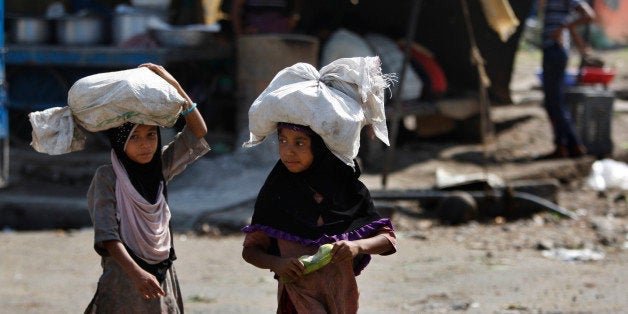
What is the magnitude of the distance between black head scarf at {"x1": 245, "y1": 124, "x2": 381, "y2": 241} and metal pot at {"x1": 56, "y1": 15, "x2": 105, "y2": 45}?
645cm

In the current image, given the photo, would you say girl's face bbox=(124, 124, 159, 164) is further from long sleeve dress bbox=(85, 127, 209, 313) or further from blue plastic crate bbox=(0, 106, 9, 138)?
blue plastic crate bbox=(0, 106, 9, 138)

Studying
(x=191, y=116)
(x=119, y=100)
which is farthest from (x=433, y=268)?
(x=119, y=100)

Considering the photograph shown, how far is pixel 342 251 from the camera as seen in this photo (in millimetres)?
3596

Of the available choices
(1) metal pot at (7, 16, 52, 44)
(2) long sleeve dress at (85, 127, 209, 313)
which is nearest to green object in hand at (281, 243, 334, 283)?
(2) long sleeve dress at (85, 127, 209, 313)

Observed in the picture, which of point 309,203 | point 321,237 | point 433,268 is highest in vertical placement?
point 309,203

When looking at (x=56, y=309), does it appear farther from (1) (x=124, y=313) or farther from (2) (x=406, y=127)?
(2) (x=406, y=127)

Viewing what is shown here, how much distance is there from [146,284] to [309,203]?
0.68m

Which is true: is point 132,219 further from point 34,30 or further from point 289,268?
point 34,30

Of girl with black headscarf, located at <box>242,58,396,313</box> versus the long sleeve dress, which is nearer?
girl with black headscarf, located at <box>242,58,396,313</box>

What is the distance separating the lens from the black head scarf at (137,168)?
4000 mm

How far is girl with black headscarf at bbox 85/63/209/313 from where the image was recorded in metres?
3.94

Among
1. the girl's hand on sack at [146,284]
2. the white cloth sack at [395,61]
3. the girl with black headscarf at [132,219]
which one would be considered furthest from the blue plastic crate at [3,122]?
the girl's hand on sack at [146,284]

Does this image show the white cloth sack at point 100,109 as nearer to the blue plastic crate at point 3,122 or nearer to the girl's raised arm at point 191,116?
the girl's raised arm at point 191,116

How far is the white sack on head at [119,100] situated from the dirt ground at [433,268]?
87.5 inches
